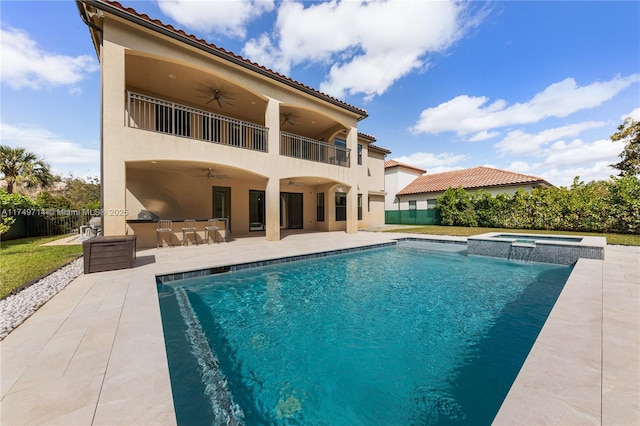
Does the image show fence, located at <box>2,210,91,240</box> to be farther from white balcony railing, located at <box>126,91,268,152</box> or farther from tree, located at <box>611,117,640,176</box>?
tree, located at <box>611,117,640,176</box>

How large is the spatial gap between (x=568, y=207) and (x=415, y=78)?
13.1 metres

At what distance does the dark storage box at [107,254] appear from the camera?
576 cm

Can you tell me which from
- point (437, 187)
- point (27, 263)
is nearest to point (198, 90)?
point (27, 263)

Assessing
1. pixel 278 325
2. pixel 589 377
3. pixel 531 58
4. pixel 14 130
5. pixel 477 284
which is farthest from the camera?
pixel 14 130

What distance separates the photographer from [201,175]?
39.7 feet

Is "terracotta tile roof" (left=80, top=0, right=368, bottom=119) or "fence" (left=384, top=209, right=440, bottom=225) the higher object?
"terracotta tile roof" (left=80, top=0, right=368, bottom=119)

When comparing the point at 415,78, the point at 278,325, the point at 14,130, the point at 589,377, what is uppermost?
the point at 415,78

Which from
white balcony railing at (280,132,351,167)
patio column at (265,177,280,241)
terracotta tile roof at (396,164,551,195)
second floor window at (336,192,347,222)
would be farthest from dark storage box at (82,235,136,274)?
terracotta tile roof at (396,164,551,195)

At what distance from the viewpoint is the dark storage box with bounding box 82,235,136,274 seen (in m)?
5.76

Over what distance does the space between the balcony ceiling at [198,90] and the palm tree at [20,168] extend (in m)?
16.9

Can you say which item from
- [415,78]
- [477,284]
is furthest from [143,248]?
[415,78]

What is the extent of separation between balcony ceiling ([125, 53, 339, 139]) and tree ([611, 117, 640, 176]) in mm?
25189

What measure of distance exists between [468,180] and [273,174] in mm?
19857

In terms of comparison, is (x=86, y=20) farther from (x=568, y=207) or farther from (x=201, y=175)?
(x=568, y=207)
